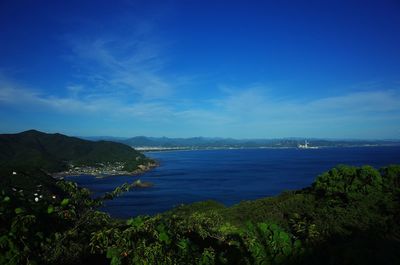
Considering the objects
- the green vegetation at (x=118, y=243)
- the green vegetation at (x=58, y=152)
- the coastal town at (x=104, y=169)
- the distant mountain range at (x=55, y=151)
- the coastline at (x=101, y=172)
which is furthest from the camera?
the distant mountain range at (x=55, y=151)

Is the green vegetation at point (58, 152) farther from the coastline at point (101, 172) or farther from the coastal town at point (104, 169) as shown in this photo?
the coastline at point (101, 172)

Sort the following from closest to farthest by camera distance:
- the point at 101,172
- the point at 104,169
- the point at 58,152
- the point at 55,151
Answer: the point at 101,172
the point at 104,169
the point at 58,152
the point at 55,151

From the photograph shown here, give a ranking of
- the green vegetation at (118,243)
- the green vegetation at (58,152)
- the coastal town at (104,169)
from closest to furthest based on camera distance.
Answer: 1. the green vegetation at (118,243)
2. the coastal town at (104,169)
3. the green vegetation at (58,152)

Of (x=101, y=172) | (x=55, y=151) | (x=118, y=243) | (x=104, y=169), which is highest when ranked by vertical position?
(x=55, y=151)

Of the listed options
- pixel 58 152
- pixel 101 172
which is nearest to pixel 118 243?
pixel 101 172

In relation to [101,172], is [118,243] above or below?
above

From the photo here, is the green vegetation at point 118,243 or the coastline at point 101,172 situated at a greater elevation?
the green vegetation at point 118,243

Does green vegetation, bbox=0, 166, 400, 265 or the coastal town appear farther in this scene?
the coastal town

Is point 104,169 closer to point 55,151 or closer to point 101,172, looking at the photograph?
point 101,172

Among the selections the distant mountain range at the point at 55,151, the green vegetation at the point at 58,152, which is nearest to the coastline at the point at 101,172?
the green vegetation at the point at 58,152

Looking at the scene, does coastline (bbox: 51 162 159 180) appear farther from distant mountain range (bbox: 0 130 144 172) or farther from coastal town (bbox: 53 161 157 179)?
distant mountain range (bbox: 0 130 144 172)

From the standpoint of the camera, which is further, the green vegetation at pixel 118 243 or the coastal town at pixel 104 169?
the coastal town at pixel 104 169

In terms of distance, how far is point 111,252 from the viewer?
395cm

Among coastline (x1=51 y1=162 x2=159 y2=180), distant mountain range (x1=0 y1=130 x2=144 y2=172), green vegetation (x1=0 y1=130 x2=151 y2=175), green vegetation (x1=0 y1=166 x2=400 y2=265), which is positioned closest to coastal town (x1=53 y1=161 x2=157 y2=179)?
coastline (x1=51 y1=162 x2=159 y2=180)
